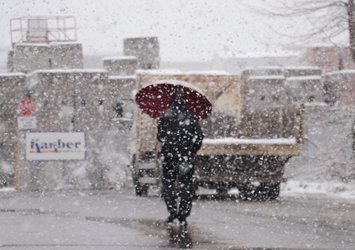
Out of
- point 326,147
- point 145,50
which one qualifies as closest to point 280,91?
point 326,147

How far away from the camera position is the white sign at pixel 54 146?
24719 mm

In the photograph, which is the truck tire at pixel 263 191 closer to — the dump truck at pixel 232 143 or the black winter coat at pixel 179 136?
the dump truck at pixel 232 143

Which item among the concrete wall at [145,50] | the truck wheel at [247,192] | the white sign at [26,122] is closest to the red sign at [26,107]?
the white sign at [26,122]

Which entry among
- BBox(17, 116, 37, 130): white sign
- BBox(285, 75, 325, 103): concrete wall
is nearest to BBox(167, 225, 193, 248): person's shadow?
BBox(17, 116, 37, 130): white sign

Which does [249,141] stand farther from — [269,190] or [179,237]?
[179,237]

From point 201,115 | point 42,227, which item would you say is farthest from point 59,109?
point 42,227

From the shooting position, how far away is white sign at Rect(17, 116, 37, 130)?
24.9 meters

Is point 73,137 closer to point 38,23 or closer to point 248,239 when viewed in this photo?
point 248,239

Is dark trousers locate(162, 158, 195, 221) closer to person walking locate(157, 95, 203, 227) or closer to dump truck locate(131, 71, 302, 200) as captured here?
person walking locate(157, 95, 203, 227)

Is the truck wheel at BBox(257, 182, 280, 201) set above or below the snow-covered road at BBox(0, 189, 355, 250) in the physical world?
below

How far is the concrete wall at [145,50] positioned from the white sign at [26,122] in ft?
30.8

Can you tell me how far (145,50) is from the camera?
112 ft

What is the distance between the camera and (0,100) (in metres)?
25.5

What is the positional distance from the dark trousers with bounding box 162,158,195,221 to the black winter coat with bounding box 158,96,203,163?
14 cm
